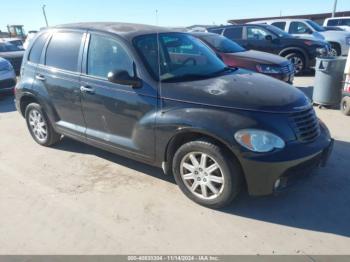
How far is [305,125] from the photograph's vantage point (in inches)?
130

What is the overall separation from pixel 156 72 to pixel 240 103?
3.42ft

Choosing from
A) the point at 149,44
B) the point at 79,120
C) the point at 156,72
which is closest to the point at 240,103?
the point at 156,72

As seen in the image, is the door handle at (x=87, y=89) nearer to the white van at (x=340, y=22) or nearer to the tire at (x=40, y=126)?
the tire at (x=40, y=126)

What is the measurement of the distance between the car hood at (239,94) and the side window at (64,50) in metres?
1.52

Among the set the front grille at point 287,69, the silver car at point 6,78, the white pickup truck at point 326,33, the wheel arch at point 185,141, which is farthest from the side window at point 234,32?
the wheel arch at point 185,141

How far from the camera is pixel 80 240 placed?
307 centimetres

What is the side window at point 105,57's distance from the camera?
3836mm

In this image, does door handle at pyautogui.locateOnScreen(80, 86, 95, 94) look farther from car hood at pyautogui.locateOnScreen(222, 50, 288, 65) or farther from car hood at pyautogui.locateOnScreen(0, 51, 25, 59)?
car hood at pyautogui.locateOnScreen(0, 51, 25, 59)

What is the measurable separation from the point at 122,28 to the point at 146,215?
229cm

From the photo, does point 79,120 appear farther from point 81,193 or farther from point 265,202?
point 265,202

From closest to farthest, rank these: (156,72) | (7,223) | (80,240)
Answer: (80,240) < (7,223) < (156,72)

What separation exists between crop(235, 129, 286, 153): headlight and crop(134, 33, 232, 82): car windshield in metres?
1.04

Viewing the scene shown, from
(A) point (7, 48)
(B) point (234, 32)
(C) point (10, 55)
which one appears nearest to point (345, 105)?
(B) point (234, 32)

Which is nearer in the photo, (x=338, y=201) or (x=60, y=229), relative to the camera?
(x=60, y=229)
